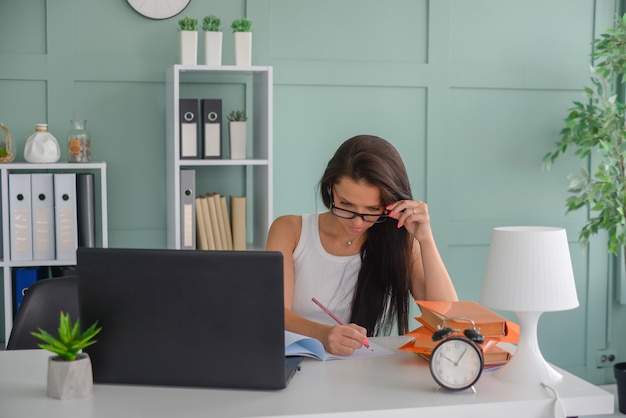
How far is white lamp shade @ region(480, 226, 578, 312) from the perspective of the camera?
1653mm

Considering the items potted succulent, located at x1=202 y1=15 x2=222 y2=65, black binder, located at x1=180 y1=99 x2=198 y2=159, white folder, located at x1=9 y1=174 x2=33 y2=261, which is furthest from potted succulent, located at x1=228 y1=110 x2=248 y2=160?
white folder, located at x1=9 y1=174 x2=33 y2=261

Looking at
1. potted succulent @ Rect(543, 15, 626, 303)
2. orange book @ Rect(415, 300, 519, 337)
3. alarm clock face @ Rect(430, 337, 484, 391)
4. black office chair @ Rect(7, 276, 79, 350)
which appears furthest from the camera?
potted succulent @ Rect(543, 15, 626, 303)

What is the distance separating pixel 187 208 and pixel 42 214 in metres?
0.59

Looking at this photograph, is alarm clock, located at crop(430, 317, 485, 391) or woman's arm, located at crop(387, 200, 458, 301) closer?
alarm clock, located at crop(430, 317, 485, 391)

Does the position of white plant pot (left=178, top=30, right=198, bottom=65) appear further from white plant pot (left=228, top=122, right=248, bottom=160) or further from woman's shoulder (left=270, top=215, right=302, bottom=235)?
woman's shoulder (left=270, top=215, right=302, bottom=235)

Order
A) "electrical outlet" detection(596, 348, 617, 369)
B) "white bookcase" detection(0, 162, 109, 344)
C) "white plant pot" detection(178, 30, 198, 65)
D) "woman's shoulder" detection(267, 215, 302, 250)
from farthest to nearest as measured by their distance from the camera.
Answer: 1. "electrical outlet" detection(596, 348, 617, 369)
2. "white plant pot" detection(178, 30, 198, 65)
3. "white bookcase" detection(0, 162, 109, 344)
4. "woman's shoulder" detection(267, 215, 302, 250)

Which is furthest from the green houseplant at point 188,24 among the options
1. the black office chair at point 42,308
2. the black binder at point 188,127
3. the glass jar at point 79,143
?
the black office chair at point 42,308

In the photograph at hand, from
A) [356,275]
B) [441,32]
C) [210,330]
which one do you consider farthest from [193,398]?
[441,32]

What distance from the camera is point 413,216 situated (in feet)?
7.25

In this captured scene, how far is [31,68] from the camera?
3.45 meters

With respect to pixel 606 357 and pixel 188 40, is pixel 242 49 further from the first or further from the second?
pixel 606 357

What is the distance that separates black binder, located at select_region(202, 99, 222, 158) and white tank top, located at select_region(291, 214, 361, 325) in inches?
38.9

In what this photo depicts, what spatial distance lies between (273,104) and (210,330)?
2.22 m

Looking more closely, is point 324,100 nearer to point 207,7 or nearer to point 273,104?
point 273,104
